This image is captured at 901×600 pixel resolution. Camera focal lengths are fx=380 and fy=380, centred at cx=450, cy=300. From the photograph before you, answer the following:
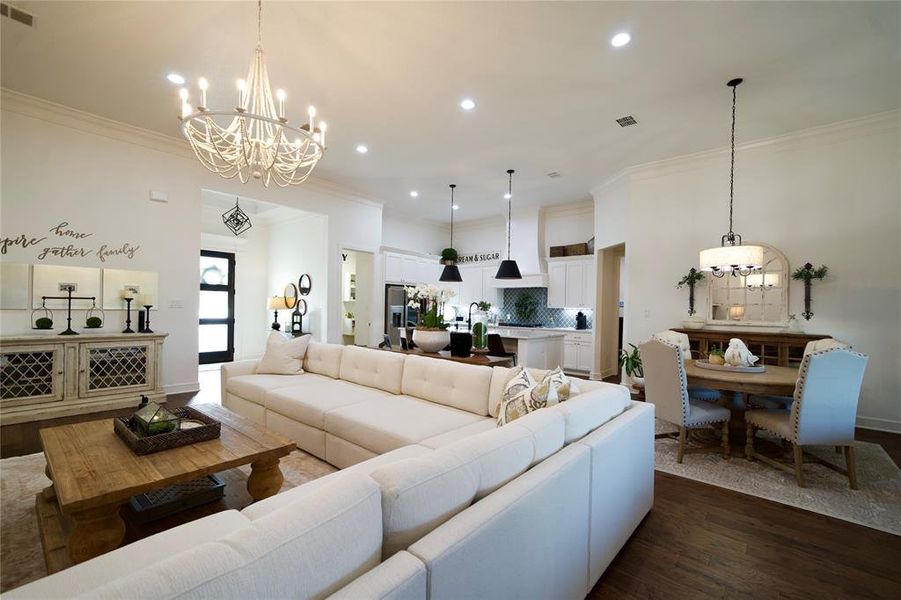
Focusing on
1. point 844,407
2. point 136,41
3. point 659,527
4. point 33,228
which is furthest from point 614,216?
point 33,228

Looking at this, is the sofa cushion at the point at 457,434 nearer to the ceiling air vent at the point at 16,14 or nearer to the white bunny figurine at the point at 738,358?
the white bunny figurine at the point at 738,358

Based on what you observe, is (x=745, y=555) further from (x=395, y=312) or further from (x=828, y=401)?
(x=395, y=312)

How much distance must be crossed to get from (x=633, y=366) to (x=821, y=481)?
279cm

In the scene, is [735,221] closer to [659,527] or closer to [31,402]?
[659,527]

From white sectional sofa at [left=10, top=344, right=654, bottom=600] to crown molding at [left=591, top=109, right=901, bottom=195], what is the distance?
438 cm

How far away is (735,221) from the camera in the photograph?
197 inches

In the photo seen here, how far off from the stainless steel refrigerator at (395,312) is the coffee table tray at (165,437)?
17.2 ft

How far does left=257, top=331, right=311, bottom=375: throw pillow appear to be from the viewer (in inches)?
161

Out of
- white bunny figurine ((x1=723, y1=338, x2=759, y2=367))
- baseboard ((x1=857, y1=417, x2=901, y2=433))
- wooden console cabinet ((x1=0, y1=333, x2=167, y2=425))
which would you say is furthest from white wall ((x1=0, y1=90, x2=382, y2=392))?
baseboard ((x1=857, y1=417, x2=901, y2=433))

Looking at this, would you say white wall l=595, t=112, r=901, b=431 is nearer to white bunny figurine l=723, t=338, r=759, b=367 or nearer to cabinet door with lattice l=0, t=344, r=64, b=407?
white bunny figurine l=723, t=338, r=759, b=367

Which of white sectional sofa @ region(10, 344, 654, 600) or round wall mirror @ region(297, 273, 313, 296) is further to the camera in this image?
round wall mirror @ region(297, 273, 313, 296)

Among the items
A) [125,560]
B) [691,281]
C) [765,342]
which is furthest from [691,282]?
[125,560]

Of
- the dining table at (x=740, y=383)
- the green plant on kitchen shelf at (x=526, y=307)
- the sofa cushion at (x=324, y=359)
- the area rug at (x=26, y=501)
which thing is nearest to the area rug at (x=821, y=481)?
the dining table at (x=740, y=383)

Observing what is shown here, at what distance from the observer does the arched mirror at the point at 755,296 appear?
4707mm
